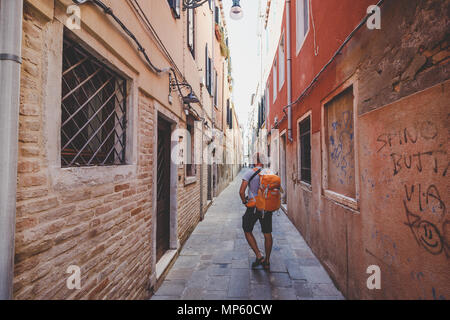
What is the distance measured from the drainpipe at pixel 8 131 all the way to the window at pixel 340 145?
3221mm

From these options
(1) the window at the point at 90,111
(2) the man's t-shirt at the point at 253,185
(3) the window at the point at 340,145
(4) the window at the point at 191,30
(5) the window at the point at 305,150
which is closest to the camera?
(1) the window at the point at 90,111

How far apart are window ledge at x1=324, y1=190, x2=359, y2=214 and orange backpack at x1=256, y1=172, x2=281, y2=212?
767 millimetres

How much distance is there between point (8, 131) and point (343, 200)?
11.0 ft

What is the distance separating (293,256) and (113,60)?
4.15 metres

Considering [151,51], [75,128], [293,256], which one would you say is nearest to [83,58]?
[75,128]

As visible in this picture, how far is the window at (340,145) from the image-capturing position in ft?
10.2

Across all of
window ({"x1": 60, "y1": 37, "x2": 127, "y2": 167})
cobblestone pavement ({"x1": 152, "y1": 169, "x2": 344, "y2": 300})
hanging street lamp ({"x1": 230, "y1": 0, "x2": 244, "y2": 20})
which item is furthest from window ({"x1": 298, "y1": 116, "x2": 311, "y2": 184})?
window ({"x1": 60, "y1": 37, "x2": 127, "y2": 167})

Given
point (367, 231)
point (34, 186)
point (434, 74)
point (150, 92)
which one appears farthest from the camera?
point (150, 92)

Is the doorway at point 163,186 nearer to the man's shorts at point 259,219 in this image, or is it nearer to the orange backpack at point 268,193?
the man's shorts at point 259,219

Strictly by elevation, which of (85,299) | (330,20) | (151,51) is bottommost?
(85,299)

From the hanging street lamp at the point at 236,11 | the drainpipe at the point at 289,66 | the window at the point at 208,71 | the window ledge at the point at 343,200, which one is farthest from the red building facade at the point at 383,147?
the window at the point at 208,71

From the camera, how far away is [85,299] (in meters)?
1.86

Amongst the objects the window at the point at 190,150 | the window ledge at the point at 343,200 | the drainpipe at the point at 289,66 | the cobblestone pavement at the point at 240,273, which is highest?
the drainpipe at the point at 289,66

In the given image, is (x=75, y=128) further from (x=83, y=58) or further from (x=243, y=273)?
(x=243, y=273)
